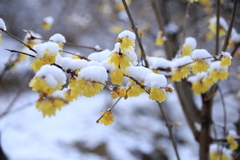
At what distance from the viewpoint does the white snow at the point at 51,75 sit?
654 mm

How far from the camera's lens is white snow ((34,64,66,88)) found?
0.65 meters

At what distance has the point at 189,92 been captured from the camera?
2.43 meters

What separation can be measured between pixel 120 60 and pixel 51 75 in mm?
281

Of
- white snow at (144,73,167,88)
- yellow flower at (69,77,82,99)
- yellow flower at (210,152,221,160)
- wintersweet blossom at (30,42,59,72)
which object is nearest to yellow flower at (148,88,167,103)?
white snow at (144,73,167,88)

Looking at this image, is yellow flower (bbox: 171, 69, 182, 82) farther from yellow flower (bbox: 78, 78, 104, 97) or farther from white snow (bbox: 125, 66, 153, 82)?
yellow flower (bbox: 78, 78, 104, 97)

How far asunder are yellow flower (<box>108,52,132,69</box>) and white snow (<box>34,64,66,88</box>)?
0.73ft

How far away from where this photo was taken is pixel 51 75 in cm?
67

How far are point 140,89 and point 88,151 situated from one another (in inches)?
119

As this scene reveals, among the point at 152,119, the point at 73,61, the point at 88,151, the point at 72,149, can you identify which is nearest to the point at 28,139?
the point at 72,149

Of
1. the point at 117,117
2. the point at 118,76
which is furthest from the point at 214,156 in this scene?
the point at 117,117

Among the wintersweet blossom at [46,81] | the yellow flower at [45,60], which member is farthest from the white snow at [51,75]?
the yellow flower at [45,60]

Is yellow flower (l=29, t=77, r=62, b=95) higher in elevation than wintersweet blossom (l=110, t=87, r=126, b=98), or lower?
lower

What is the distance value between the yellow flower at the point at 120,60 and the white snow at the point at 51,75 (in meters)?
0.22

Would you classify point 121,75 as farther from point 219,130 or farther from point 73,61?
point 219,130
